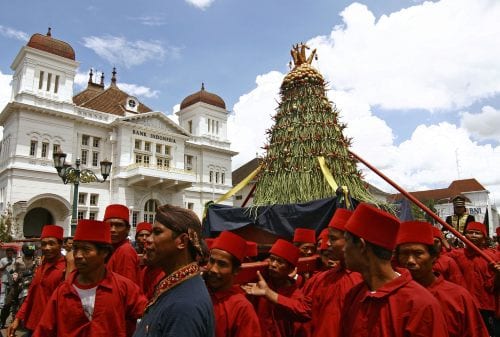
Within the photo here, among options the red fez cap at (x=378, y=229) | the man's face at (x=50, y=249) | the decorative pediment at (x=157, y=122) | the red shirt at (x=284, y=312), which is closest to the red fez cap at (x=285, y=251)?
the red shirt at (x=284, y=312)

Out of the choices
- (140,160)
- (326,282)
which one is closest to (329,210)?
(326,282)

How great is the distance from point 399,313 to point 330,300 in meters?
1.09

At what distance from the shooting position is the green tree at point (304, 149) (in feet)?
20.5

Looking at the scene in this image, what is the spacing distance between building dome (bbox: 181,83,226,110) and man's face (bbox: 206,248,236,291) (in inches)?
1397

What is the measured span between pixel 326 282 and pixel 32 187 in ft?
88.7

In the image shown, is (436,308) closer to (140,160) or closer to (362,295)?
(362,295)

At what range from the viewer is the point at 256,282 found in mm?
3164

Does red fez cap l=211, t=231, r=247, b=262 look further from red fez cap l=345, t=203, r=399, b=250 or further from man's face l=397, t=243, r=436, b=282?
man's face l=397, t=243, r=436, b=282

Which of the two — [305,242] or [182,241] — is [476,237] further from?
[182,241]

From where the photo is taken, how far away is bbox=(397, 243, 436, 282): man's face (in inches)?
114

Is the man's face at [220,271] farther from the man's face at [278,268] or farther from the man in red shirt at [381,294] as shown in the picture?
the man in red shirt at [381,294]

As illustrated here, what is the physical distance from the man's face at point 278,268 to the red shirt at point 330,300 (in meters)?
0.40

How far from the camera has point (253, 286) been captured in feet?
9.75

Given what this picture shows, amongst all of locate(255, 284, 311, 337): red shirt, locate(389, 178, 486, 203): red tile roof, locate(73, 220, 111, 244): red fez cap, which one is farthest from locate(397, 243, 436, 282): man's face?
locate(389, 178, 486, 203): red tile roof
